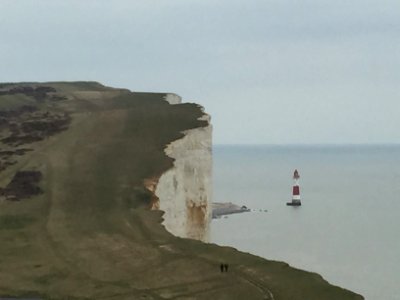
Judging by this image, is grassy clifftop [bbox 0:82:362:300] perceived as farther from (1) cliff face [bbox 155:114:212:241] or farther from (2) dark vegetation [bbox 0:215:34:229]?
(1) cliff face [bbox 155:114:212:241]

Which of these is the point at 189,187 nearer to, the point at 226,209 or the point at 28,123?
the point at 28,123

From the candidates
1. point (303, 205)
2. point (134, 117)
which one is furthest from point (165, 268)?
point (303, 205)

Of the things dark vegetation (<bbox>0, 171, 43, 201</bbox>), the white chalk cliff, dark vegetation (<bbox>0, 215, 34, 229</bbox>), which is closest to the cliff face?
the white chalk cliff

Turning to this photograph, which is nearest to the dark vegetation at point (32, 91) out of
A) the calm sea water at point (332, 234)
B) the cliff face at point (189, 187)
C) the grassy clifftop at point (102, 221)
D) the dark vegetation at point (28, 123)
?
the dark vegetation at point (28, 123)

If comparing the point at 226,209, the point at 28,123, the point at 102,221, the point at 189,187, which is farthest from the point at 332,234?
the point at 102,221

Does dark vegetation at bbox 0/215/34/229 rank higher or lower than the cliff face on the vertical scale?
lower

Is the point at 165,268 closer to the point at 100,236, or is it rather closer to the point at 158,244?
the point at 158,244
